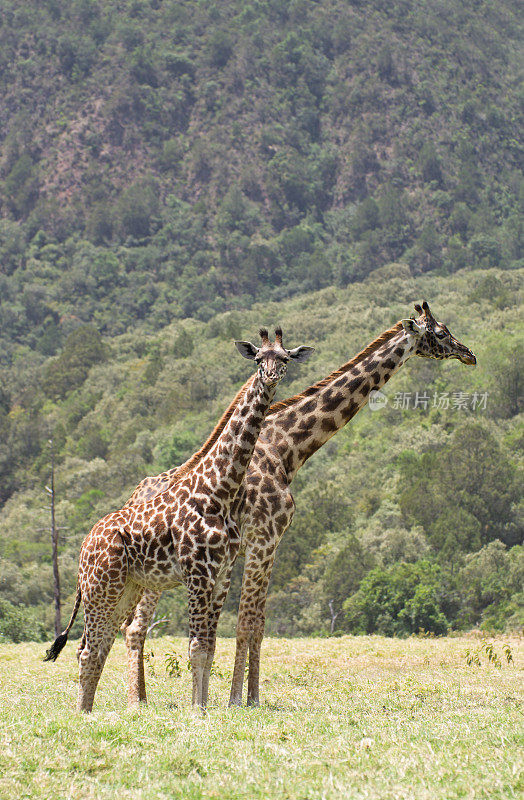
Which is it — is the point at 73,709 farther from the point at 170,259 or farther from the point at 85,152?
the point at 85,152

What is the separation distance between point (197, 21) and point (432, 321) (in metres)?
146

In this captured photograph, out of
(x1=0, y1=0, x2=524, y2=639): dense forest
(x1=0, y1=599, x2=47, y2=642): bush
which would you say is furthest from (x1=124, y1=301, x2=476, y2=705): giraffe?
(x1=0, y1=0, x2=524, y2=639): dense forest

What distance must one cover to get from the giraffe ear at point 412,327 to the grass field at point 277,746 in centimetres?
432

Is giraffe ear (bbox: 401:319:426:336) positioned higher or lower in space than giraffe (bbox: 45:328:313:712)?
higher

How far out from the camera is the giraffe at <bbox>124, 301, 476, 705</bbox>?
11.0 m

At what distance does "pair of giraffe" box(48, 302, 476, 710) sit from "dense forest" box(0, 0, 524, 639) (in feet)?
79.1

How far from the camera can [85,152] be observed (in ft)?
418

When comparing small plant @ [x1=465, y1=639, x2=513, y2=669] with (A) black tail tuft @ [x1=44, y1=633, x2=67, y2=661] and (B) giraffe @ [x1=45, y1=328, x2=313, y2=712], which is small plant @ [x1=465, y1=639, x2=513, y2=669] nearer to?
(B) giraffe @ [x1=45, y1=328, x2=313, y2=712]

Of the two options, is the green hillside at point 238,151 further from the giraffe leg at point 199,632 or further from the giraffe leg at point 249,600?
the giraffe leg at point 199,632

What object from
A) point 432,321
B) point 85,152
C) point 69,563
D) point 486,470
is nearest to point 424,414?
point 486,470

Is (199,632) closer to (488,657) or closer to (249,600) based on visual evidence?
(249,600)

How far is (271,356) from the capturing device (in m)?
9.95

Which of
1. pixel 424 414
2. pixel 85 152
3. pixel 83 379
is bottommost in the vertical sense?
pixel 424 414

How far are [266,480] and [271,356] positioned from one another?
181 centimetres
